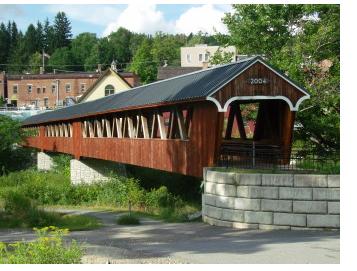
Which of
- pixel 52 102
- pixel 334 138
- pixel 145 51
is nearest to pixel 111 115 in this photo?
pixel 334 138

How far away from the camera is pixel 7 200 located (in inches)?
986

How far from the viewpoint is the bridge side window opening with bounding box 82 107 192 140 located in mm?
20234

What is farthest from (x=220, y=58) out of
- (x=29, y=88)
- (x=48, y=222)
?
(x=29, y=88)

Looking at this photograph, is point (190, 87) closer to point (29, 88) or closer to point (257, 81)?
point (257, 81)

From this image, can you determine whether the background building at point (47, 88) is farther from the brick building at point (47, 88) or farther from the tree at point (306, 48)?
the tree at point (306, 48)

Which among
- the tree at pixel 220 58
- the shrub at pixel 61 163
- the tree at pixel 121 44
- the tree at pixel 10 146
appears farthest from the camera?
the tree at pixel 121 44

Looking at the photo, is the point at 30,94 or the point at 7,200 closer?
the point at 7,200

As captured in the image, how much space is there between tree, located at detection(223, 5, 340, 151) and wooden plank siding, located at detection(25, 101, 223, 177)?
7.41 m

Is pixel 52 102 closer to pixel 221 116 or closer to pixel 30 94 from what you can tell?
pixel 30 94

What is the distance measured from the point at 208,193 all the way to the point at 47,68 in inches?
4290

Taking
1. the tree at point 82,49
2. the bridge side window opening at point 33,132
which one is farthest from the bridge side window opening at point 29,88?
the tree at point 82,49

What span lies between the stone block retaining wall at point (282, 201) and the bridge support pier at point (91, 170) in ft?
59.5

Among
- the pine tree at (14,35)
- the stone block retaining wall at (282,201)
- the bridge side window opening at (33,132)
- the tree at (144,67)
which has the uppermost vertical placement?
the pine tree at (14,35)

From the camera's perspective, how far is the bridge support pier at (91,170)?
34.0 meters
